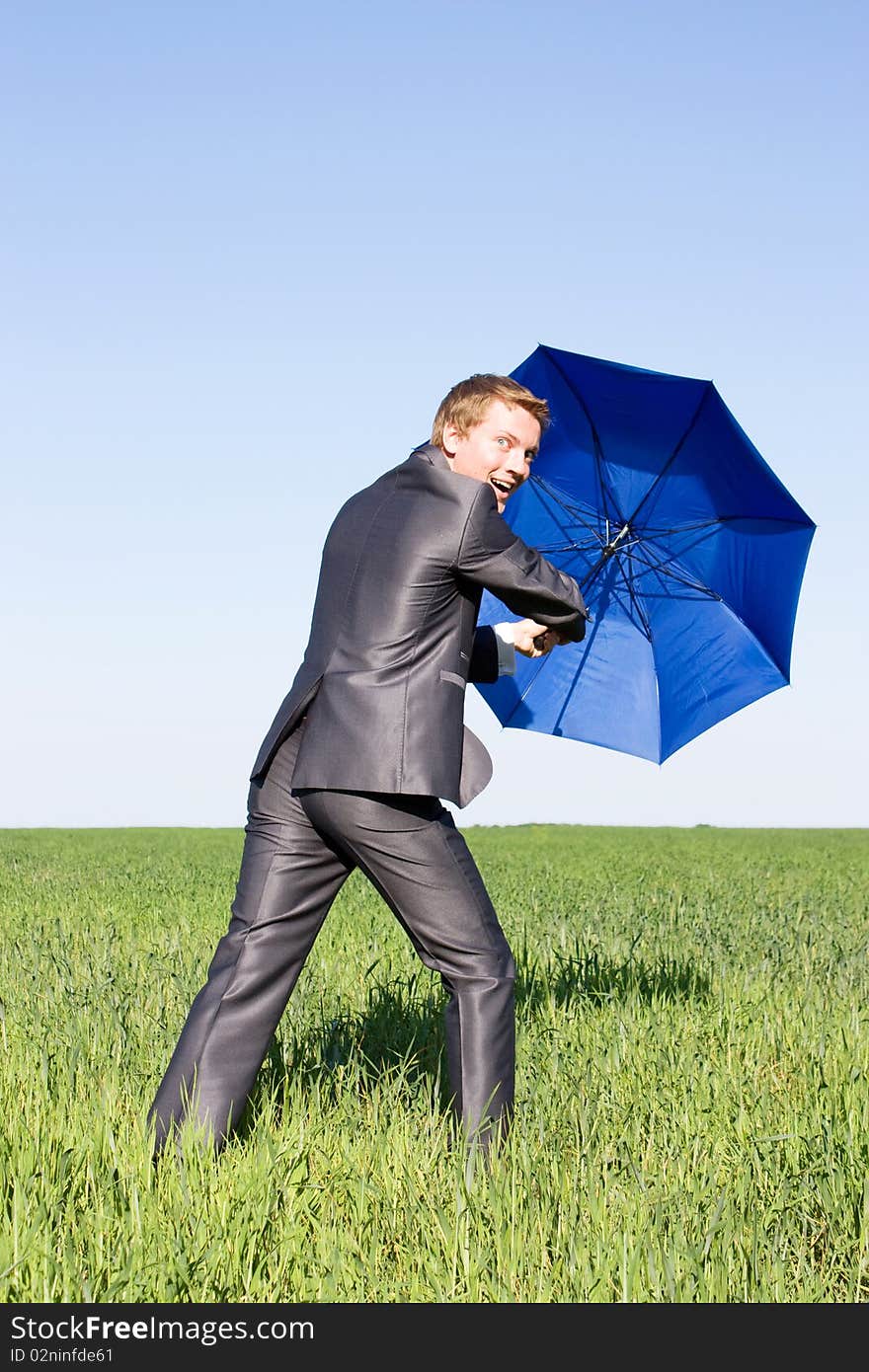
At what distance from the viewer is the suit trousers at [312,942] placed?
3.88 metres

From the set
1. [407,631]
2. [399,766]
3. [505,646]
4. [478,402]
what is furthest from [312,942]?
[478,402]

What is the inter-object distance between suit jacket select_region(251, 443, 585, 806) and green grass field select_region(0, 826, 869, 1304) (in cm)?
113

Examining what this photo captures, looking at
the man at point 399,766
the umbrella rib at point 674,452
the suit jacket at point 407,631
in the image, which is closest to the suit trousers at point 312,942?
the man at point 399,766

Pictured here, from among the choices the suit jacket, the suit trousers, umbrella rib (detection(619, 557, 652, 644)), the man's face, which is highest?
the man's face

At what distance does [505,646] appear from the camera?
4.37 meters

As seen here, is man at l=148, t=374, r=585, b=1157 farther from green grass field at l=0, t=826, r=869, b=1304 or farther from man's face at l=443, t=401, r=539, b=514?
green grass field at l=0, t=826, r=869, b=1304

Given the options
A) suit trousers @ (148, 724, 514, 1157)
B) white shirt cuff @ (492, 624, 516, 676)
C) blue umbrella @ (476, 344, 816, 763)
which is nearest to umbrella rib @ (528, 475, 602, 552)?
blue umbrella @ (476, 344, 816, 763)

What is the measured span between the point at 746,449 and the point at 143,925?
620 centimetres

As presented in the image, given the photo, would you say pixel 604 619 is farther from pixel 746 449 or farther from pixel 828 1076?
pixel 828 1076

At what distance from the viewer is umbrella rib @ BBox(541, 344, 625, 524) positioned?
18.3 ft

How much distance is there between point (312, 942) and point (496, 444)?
1.65 metres

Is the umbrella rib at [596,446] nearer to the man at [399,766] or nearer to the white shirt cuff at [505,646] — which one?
the man at [399,766]

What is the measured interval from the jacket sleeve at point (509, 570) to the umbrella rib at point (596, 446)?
1826mm
